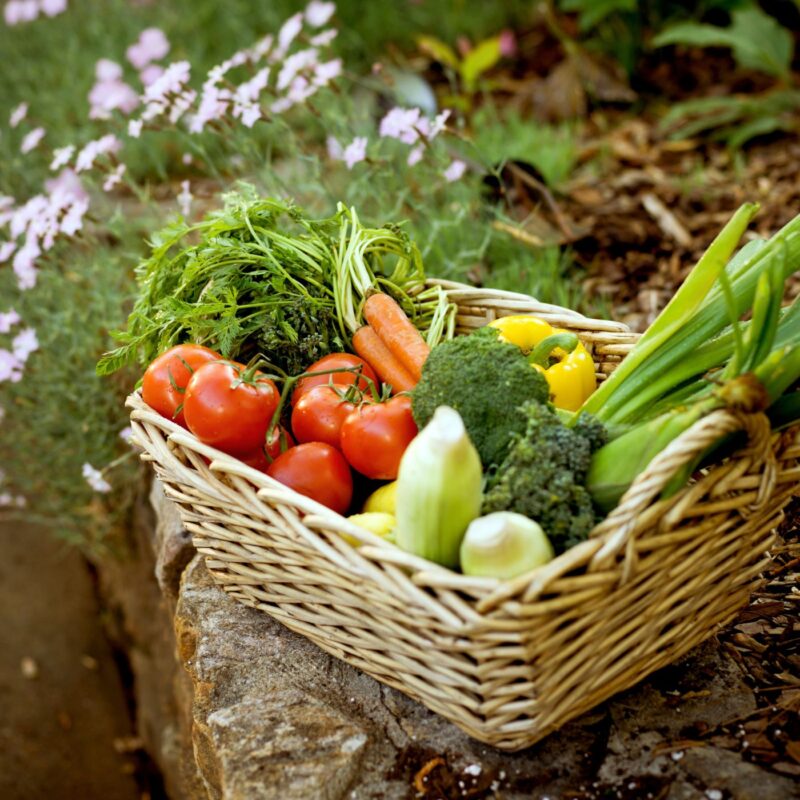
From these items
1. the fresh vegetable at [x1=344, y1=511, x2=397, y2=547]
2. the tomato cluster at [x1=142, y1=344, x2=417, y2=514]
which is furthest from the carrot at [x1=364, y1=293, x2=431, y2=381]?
the fresh vegetable at [x1=344, y1=511, x2=397, y2=547]

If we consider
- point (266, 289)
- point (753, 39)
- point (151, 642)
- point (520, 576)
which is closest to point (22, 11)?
point (151, 642)

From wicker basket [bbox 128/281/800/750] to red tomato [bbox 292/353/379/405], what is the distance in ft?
0.96

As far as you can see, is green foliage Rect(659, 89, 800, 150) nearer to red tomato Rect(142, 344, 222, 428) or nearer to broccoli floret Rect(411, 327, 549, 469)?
broccoli floret Rect(411, 327, 549, 469)

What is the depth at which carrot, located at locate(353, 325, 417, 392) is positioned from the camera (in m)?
2.01

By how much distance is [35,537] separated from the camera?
4.05m

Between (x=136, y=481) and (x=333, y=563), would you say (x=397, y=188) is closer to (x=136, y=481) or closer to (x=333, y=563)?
(x=136, y=481)

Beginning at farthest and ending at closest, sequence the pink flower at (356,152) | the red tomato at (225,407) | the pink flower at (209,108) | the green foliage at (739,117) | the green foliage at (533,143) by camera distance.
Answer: the green foliage at (739,117) < the green foliage at (533,143) < the pink flower at (209,108) < the pink flower at (356,152) < the red tomato at (225,407)

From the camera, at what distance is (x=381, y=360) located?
2025 mm

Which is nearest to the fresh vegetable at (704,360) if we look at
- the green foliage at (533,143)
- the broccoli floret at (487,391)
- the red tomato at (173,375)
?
the broccoli floret at (487,391)

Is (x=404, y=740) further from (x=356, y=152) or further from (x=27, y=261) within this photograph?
(x=27, y=261)

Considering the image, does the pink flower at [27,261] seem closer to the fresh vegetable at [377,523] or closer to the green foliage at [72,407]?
the green foliage at [72,407]

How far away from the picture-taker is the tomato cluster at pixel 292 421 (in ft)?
5.67

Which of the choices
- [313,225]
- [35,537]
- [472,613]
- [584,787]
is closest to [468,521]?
[472,613]

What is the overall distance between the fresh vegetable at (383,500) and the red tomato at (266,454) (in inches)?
8.3
